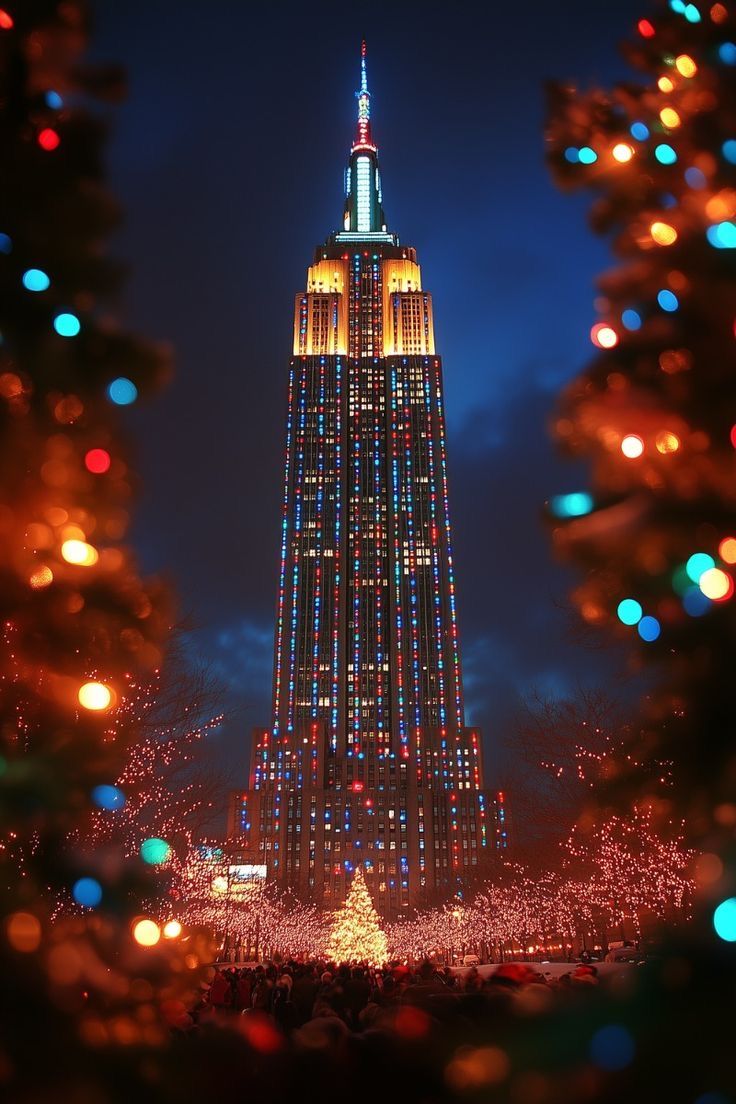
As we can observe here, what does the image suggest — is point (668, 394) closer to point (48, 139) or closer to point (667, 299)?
point (667, 299)

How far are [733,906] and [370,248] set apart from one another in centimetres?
13416

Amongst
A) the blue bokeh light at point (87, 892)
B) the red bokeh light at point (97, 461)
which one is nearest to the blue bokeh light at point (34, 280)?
the red bokeh light at point (97, 461)

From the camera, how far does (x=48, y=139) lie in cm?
341

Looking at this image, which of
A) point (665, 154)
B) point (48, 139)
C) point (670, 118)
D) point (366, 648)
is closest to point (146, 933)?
point (48, 139)

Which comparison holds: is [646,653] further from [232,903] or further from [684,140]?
[232,903]

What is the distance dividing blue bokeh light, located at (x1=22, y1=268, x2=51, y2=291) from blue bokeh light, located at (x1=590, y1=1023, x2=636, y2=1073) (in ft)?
10.9

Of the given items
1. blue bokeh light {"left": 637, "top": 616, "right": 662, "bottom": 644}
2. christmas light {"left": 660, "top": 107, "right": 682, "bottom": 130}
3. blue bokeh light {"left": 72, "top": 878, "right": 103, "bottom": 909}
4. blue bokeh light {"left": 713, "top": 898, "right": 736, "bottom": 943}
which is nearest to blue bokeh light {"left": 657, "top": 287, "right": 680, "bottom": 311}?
christmas light {"left": 660, "top": 107, "right": 682, "bottom": 130}

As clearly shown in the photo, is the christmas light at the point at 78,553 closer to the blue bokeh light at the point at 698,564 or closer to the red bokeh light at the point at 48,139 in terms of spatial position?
the red bokeh light at the point at 48,139

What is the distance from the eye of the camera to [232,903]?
1652 inches

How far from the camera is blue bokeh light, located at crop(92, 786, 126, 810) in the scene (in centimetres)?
280

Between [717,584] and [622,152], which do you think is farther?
[622,152]

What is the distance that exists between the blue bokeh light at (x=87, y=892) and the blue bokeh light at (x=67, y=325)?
221cm

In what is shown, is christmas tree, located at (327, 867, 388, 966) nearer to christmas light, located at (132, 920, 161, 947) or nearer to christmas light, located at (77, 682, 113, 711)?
christmas light, located at (132, 920, 161, 947)

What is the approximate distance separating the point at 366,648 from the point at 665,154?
10055cm
